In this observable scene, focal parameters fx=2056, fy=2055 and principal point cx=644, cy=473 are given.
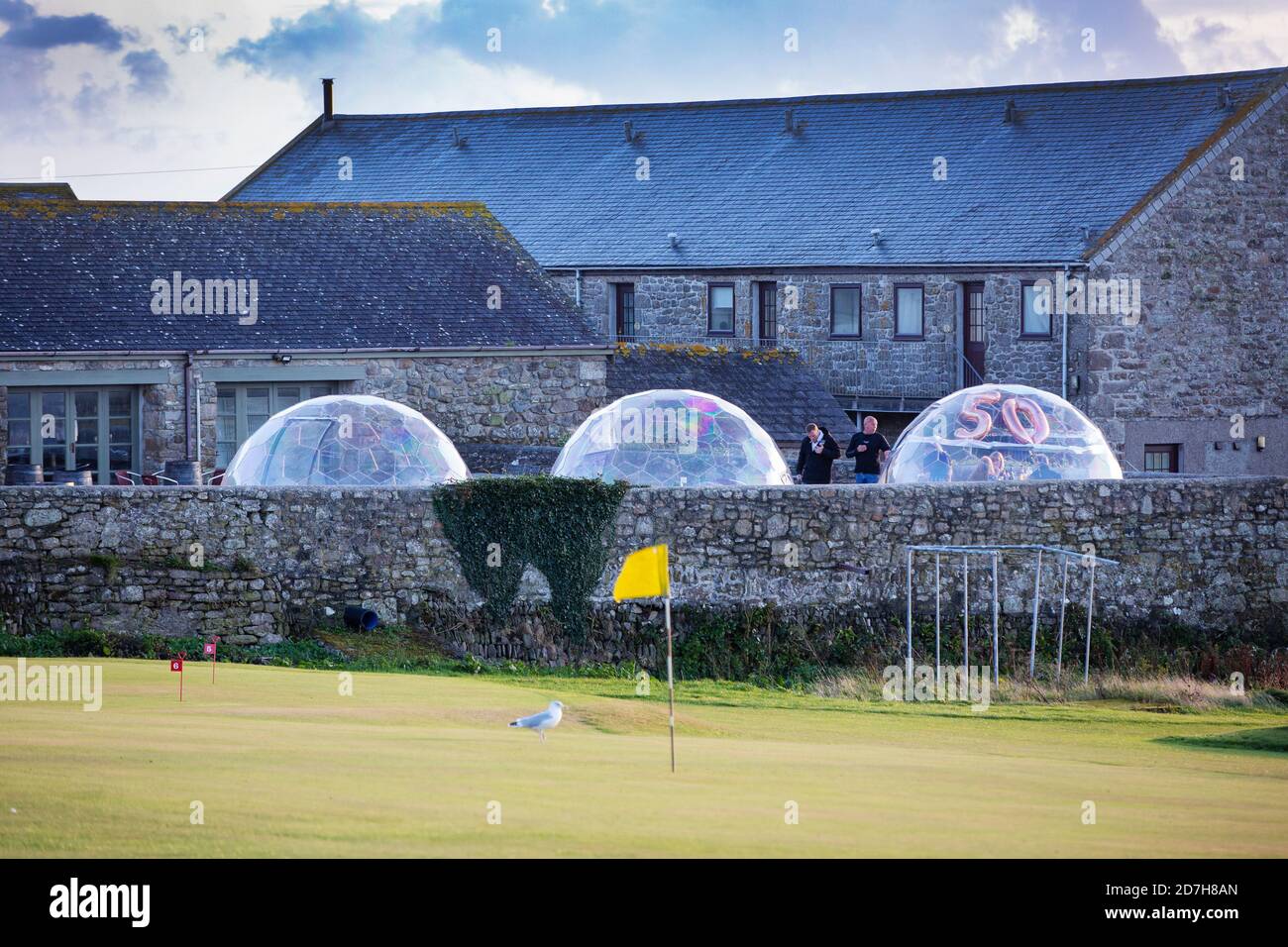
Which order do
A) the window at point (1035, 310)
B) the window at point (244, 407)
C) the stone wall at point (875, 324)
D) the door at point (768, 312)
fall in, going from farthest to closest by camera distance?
1. the door at point (768, 312)
2. the stone wall at point (875, 324)
3. the window at point (1035, 310)
4. the window at point (244, 407)

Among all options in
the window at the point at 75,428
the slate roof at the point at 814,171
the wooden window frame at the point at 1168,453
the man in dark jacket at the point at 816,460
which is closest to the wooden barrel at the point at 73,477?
the window at the point at 75,428

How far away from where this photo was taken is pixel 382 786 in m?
11.4

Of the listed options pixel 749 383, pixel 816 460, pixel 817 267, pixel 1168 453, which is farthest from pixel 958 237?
pixel 816 460

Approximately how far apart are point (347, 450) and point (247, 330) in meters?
7.15

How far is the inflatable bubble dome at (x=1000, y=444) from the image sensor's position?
24.3 m

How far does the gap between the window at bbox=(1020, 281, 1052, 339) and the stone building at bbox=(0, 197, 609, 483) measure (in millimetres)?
9727

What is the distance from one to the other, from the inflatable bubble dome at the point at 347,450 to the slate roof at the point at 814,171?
56.0ft

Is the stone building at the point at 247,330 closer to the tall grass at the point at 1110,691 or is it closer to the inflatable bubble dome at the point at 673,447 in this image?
the inflatable bubble dome at the point at 673,447

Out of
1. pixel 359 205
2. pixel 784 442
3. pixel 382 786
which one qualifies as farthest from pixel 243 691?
pixel 359 205

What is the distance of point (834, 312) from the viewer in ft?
134

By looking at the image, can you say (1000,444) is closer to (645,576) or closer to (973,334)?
(645,576)

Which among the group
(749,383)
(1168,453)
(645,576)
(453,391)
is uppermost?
(749,383)

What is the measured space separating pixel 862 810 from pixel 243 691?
6.80 m
